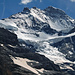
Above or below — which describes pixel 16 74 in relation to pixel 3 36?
below

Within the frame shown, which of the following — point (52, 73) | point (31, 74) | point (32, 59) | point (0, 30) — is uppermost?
point (0, 30)

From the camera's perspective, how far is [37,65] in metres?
93.4

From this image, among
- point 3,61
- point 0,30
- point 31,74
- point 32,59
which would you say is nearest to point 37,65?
point 32,59

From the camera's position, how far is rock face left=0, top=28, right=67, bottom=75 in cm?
6325

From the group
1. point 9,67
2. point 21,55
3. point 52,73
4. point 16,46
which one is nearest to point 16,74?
point 9,67

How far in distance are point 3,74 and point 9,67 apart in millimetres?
4107

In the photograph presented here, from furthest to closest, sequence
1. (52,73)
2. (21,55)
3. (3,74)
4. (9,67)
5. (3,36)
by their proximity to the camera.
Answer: (3,36) < (21,55) < (52,73) < (9,67) < (3,74)

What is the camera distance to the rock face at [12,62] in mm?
63250

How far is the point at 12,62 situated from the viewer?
70125 mm

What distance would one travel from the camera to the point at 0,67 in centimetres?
6212

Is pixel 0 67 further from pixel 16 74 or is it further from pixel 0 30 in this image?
pixel 0 30

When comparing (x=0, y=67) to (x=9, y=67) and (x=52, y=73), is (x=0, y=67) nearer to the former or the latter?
(x=9, y=67)

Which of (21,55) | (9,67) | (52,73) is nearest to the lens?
(9,67)

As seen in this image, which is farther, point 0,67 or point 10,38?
point 10,38
